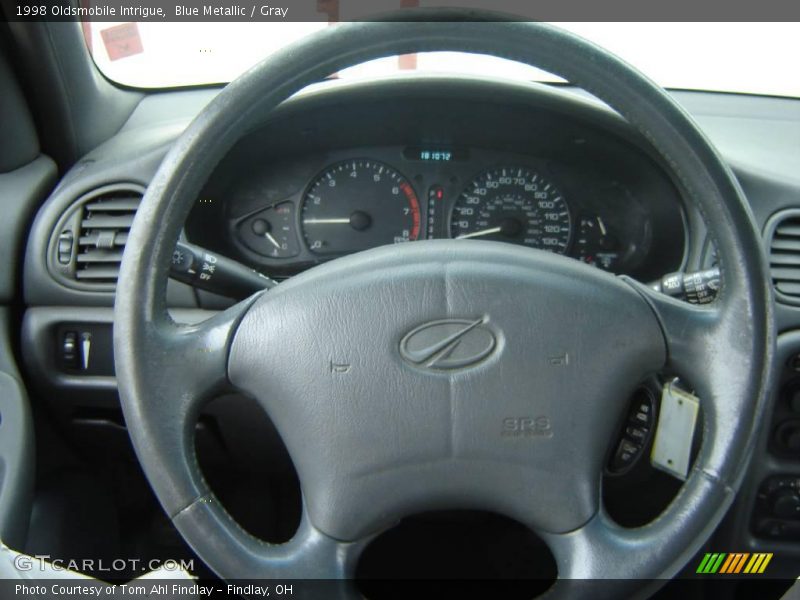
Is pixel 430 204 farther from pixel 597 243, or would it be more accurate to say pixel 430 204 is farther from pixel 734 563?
pixel 734 563

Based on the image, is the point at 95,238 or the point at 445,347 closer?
the point at 445,347

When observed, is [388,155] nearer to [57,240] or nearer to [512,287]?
[57,240]

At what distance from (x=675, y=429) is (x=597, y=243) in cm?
70

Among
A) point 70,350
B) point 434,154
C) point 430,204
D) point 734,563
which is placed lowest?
point 734,563

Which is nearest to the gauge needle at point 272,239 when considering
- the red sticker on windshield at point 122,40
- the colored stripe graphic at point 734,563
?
the red sticker on windshield at point 122,40

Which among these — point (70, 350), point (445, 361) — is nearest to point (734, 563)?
point (445, 361)

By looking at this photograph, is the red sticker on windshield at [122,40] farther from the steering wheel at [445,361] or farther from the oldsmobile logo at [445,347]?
the oldsmobile logo at [445,347]

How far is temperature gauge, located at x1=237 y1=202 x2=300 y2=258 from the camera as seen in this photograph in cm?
180

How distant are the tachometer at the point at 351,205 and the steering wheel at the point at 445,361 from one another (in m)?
0.73

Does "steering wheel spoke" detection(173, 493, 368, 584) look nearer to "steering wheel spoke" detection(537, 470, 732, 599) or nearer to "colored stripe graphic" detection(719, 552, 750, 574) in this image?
"steering wheel spoke" detection(537, 470, 732, 599)

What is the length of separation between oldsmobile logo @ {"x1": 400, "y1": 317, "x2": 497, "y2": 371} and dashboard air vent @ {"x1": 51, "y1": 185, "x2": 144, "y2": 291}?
0.87 metres

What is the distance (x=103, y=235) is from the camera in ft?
5.45

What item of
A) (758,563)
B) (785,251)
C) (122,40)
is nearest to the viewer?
(785,251)

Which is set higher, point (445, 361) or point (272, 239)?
point (445, 361)
